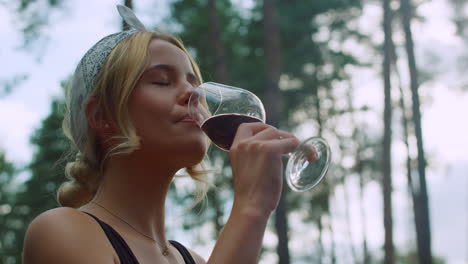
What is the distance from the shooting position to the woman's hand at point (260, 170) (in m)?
1.66

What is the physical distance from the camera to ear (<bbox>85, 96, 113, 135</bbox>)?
217 centimetres

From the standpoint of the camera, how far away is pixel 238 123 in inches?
79.7

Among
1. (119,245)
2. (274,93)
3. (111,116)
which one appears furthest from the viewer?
(274,93)

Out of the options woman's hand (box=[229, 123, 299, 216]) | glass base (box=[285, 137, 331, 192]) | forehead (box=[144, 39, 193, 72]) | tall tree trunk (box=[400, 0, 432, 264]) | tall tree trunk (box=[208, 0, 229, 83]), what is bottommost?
woman's hand (box=[229, 123, 299, 216])

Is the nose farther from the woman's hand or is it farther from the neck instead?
the woman's hand

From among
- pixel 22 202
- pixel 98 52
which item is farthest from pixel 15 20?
pixel 22 202

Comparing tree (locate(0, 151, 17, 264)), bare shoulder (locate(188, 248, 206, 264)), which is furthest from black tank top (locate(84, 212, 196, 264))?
tree (locate(0, 151, 17, 264))

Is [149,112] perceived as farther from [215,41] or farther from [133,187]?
[215,41]

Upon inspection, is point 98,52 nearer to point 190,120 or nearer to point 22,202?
point 190,120

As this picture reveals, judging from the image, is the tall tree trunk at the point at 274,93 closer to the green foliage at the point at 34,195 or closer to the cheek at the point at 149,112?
the green foliage at the point at 34,195

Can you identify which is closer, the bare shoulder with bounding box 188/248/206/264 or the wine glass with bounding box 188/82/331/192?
the wine glass with bounding box 188/82/331/192

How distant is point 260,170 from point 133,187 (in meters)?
0.66

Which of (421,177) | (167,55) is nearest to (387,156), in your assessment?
(421,177)

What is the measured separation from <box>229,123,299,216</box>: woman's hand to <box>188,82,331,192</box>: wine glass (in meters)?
0.22
